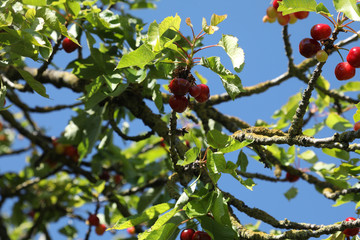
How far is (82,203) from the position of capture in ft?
18.5

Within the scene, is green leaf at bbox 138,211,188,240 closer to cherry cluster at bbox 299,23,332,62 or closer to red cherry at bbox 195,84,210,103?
red cherry at bbox 195,84,210,103

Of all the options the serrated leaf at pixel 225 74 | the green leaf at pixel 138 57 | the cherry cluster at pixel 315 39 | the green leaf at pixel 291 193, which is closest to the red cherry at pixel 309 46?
the cherry cluster at pixel 315 39

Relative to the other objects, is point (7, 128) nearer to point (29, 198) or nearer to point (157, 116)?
point (29, 198)

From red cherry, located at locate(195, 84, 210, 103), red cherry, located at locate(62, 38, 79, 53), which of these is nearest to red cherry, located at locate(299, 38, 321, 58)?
red cherry, located at locate(195, 84, 210, 103)

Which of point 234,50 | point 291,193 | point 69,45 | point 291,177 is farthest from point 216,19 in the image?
point 291,193

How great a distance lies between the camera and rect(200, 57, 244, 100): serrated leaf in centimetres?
215

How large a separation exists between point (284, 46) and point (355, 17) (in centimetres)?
187

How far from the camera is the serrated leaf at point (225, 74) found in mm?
2154

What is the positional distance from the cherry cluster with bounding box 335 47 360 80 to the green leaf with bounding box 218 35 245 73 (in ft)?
1.84

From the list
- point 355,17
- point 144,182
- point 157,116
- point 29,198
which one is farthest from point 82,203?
point 355,17

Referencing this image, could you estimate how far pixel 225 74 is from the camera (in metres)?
2.16

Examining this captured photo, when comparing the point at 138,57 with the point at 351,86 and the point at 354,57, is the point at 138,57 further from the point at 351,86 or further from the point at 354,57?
the point at 351,86

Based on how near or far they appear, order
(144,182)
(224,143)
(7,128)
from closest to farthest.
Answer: (224,143) → (144,182) → (7,128)

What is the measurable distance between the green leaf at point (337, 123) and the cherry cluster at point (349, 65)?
4.95 ft
